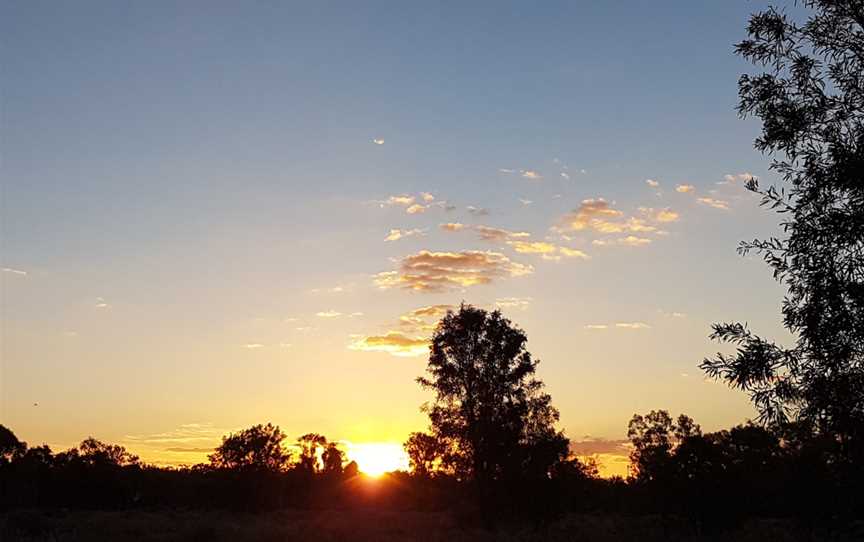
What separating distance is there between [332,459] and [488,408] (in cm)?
8481

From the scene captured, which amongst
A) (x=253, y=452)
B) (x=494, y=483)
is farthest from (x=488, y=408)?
(x=253, y=452)

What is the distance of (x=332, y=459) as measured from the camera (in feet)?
421

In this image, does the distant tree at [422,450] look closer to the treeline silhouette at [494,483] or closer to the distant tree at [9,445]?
the treeline silhouette at [494,483]

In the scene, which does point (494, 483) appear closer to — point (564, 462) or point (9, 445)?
point (564, 462)

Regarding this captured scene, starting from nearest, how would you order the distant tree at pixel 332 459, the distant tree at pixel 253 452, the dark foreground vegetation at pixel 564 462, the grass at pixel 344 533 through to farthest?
1. the dark foreground vegetation at pixel 564 462
2. the grass at pixel 344 533
3. the distant tree at pixel 253 452
4. the distant tree at pixel 332 459

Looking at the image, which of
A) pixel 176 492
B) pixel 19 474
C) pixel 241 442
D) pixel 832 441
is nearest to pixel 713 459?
pixel 832 441

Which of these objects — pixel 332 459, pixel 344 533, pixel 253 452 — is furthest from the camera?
pixel 332 459

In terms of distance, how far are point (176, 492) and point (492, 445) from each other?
64970 millimetres

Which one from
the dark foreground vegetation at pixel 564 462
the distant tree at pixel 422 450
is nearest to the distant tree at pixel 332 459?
the dark foreground vegetation at pixel 564 462

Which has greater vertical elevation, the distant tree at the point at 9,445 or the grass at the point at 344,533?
the distant tree at the point at 9,445

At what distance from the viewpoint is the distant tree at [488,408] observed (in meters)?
47.9

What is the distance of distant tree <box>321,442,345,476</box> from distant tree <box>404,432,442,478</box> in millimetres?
76695

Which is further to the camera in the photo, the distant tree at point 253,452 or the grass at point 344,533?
the distant tree at point 253,452

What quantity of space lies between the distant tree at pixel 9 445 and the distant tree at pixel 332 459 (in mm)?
42203
